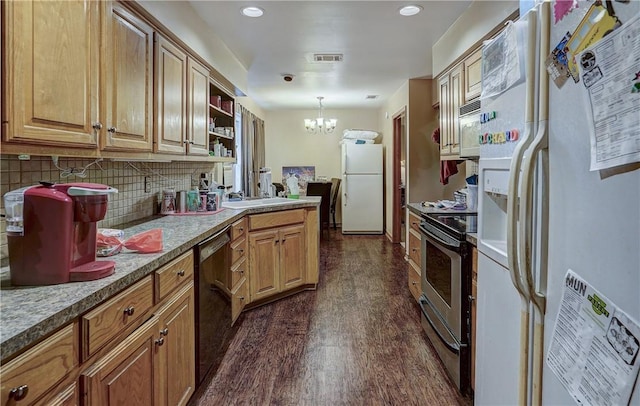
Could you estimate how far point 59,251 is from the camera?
3.93 feet

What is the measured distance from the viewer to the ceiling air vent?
413 cm

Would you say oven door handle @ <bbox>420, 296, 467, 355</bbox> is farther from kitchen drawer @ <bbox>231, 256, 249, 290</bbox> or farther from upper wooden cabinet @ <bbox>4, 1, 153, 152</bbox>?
upper wooden cabinet @ <bbox>4, 1, 153, 152</bbox>

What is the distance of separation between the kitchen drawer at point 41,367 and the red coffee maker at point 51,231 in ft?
0.80

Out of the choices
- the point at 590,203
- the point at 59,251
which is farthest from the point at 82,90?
the point at 590,203

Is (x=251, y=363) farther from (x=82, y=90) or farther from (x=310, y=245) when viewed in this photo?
(x=82, y=90)

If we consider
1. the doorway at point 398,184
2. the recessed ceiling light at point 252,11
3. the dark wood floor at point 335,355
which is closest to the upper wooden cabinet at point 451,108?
the dark wood floor at point 335,355

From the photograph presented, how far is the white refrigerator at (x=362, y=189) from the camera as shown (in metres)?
7.09

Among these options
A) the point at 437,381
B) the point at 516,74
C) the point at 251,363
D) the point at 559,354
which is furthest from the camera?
the point at 251,363

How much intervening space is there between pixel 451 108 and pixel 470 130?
740mm

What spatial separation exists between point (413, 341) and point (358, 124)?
5.82 m

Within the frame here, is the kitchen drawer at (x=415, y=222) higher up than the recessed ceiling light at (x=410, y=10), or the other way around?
the recessed ceiling light at (x=410, y=10)

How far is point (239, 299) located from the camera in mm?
3031

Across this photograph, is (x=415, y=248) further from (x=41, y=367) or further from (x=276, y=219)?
(x=41, y=367)

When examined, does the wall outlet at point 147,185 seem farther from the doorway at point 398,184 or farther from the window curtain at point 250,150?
the doorway at point 398,184
